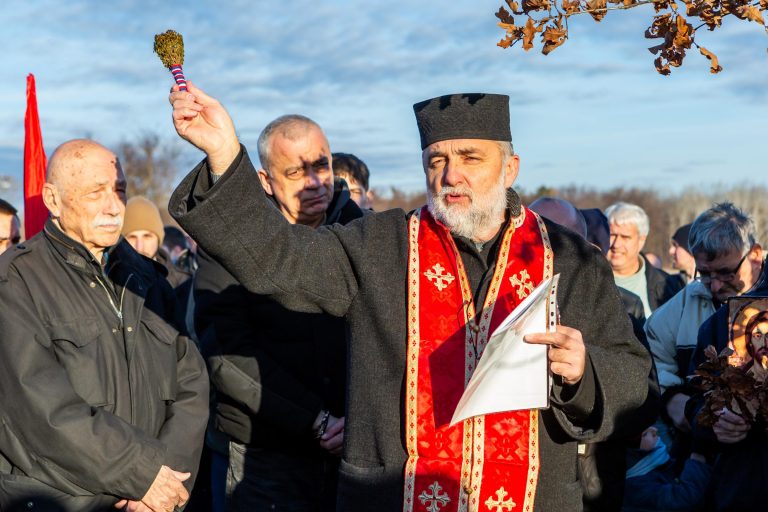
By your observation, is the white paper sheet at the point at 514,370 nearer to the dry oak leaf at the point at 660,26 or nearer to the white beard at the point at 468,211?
the white beard at the point at 468,211

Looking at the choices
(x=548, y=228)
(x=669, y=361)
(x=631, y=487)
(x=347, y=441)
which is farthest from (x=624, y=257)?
(x=347, y=441)

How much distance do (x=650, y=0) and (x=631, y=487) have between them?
3.42m

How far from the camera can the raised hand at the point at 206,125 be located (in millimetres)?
3012

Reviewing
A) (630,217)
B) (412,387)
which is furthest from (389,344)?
(630,217)

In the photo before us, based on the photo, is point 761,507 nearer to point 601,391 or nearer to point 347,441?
point 601,391

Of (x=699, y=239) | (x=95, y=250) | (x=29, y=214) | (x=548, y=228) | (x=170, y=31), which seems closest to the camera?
(x=170, y=31)

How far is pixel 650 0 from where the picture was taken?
2.77 m

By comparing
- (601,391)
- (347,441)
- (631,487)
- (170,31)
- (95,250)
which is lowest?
(631,487)

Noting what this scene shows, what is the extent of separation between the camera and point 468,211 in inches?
144

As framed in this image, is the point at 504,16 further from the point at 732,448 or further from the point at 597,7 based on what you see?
the point at 732,448

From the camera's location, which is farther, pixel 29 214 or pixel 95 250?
pixel 29 214

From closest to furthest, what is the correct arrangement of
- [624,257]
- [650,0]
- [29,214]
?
[650,0] → [29,214] → [624,257]

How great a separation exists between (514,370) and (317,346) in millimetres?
1679

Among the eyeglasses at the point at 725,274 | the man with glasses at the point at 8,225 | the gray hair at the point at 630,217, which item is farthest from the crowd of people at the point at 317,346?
the gray hair at the point at 630,217
